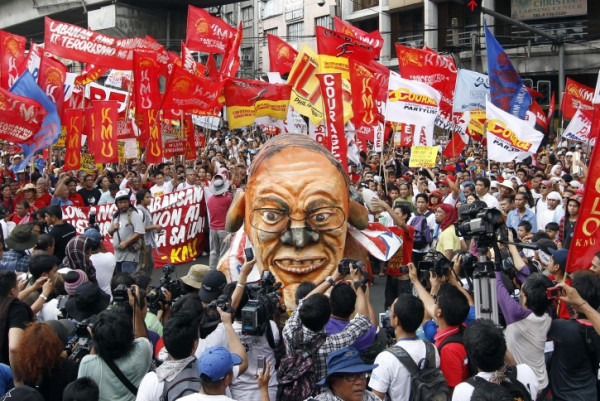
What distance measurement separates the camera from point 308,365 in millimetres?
4457

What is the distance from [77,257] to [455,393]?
465cm

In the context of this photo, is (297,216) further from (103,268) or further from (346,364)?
(346,364)

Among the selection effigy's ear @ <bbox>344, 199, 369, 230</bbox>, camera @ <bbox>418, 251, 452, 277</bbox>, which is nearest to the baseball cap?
camera @ <bbox>418, 251, 452, 277</bbox>

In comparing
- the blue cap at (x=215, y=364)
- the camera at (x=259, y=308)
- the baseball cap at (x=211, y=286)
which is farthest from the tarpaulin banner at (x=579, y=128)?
the blue cap at (x=215, y=364)

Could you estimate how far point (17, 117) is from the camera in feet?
40.3

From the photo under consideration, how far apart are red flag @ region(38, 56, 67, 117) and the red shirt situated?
12.0m

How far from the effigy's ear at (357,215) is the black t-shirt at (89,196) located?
6471 millimetres

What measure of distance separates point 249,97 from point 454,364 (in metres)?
10.3

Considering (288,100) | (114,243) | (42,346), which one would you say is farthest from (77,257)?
(288,100)

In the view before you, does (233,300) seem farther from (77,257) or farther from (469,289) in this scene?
(77,257)

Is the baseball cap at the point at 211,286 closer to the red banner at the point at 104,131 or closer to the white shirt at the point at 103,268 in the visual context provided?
the white shirt at the point at 103,268

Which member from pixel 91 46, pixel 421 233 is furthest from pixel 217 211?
pixel 91 46

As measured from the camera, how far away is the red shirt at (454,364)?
14.3 ft

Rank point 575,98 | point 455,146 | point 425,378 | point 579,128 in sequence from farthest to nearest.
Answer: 1. point 455,146
2. point 575,98
3. point 579,128
4. point 425,378
